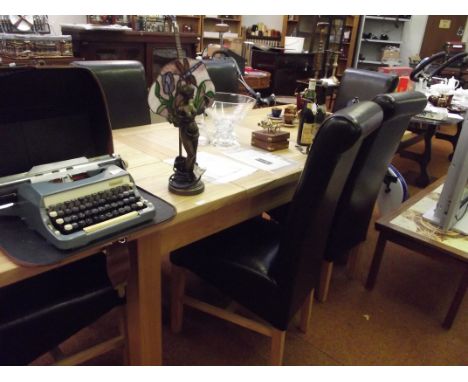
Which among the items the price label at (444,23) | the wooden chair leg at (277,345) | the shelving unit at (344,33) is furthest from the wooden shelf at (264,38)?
the wooden chair leg at (277,345)

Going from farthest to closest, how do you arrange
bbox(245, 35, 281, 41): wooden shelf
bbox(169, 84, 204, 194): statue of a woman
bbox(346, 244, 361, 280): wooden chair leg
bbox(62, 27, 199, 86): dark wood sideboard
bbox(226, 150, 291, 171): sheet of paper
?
bbox(245, 35, 281, 41): wooden shelf → bbox(62, 27, 199, 86): dark wood sideboard → bbox(346, 244, 361, 280): wooden chair leg → bbox(226, 150, 291, 171): sheet of paper → bbox(169, 84, 204, 194): statue of a woman

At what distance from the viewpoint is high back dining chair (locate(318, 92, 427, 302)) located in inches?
51.6

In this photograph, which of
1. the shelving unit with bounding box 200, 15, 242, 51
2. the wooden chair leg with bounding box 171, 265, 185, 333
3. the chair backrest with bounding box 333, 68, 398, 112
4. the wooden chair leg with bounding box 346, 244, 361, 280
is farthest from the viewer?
the shelving unit with bounding box 200, 15, 242, 51

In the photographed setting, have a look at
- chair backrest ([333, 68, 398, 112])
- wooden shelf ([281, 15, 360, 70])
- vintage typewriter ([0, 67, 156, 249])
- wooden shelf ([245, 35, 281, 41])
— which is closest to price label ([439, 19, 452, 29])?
wooden shelf ([281, 15, 360, 70])

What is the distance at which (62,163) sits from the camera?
0.99 m

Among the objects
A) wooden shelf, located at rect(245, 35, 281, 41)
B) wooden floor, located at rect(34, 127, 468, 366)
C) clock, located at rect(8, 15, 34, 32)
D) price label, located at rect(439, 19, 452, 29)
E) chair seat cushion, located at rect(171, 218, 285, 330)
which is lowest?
wooden floor, located at rect(34, 127, 468, 366)

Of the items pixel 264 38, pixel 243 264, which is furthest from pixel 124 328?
pixel 264 38

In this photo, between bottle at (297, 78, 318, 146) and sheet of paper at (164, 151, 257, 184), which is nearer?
sheet of paper at (164, 151, 257, 184)

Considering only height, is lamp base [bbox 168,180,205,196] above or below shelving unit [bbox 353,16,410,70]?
below

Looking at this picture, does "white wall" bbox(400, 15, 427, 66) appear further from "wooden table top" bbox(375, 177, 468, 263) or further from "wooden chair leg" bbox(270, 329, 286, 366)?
"wooden chair leg" bbox(270, 329, 286, 366)

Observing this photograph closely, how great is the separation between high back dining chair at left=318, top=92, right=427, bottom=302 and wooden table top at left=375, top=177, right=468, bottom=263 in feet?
0.57

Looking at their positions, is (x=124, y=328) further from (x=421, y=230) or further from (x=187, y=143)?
(x=421, y=230)

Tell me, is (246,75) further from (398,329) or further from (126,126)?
(398,329)
